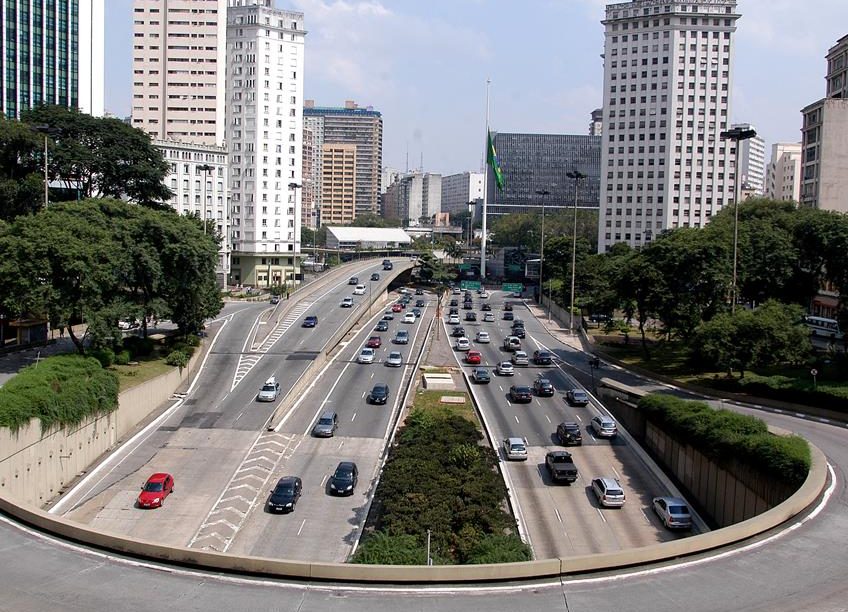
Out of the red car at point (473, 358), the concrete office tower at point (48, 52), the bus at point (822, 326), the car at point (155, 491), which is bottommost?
the car at point (155, 491)

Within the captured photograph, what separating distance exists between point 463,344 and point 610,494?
38935mm

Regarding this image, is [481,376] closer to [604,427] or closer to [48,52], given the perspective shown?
[604,427]

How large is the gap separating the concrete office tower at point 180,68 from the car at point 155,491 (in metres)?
93.4

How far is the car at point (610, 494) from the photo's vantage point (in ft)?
129

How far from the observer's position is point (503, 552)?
26.8 m

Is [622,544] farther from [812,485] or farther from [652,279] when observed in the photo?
[652,279]

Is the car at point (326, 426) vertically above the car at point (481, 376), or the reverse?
the car at point (481, 376)

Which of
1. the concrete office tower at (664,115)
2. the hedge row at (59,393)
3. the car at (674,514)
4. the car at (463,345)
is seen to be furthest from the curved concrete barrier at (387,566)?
the concrete office tower at (664,115)

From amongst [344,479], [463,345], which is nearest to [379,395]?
[344,479]

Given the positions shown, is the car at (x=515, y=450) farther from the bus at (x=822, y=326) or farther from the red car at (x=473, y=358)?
the bus at (x=822, y=326)

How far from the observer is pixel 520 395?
57.5 metres

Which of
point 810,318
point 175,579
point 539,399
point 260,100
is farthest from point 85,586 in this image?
point 260,100

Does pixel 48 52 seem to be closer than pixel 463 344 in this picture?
No

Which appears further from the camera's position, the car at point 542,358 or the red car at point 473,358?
the car at point 542,358
